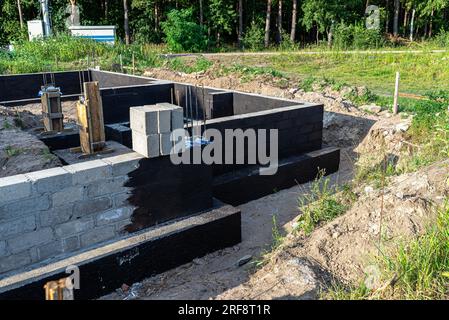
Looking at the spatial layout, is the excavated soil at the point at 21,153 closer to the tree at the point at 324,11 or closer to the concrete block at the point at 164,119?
the concrete block at the point at 164,119

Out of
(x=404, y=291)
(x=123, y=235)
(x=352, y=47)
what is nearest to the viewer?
(x=404, y=291)

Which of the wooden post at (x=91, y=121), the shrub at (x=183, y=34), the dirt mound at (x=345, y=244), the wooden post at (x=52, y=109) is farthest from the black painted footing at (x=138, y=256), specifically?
the shrub at (x=183, y=34)

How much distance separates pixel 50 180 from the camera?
3668 millimetres

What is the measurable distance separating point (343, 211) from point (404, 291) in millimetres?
1760

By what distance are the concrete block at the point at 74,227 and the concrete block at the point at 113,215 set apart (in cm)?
8

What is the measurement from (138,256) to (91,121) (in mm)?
1640

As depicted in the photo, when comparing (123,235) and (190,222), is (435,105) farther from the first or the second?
(123,235)

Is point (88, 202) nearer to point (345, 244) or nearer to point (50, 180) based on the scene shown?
point (50, 180)

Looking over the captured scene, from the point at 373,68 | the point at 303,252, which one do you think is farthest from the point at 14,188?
the point at 373,68

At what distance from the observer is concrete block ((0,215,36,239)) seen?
3.52 m

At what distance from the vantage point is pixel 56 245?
3822 millimetres

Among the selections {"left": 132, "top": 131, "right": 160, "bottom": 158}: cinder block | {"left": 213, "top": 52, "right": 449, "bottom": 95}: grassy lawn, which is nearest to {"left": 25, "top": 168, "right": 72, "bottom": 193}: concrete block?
{"left": 132, "top": 131, "right": 160, "bottom": 158}: cinder block

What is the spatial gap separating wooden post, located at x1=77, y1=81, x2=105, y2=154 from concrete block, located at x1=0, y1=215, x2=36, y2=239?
129 cm

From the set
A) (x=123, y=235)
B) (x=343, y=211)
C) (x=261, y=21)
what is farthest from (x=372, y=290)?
(x=261, y=21)
